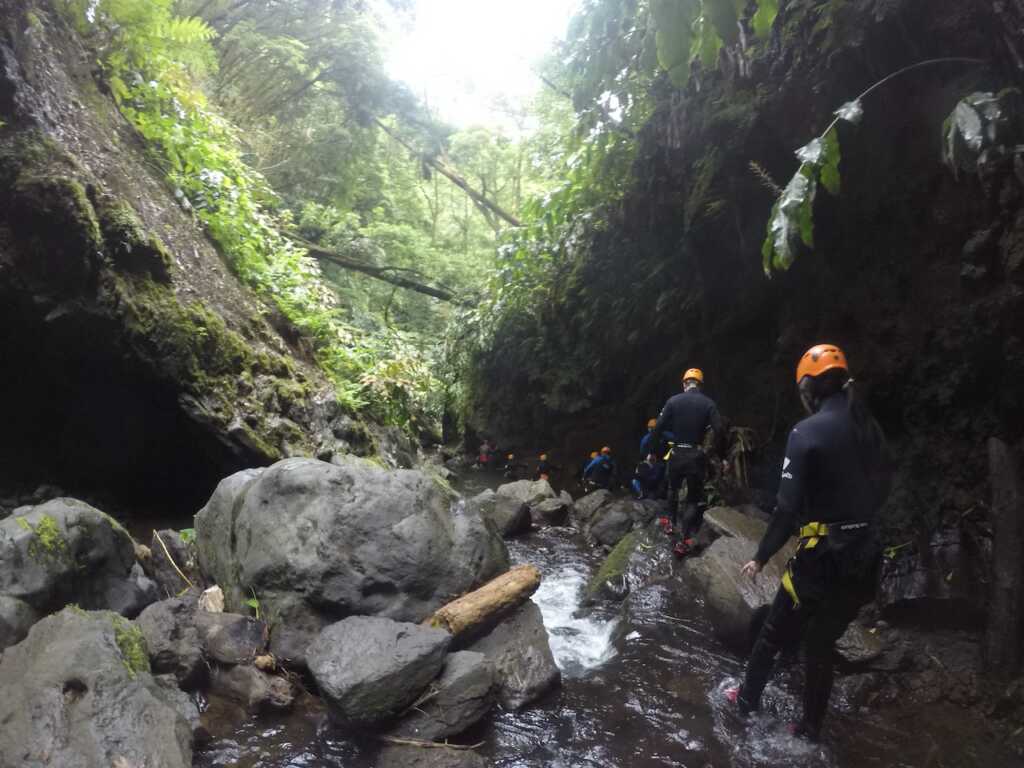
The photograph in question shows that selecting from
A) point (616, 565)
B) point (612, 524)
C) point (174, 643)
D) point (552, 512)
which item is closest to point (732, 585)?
point (616, 565)

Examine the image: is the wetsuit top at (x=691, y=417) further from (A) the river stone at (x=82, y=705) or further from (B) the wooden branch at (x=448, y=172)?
(B) the wooden branch at (x=448, y=172)

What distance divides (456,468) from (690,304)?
9.25 metres

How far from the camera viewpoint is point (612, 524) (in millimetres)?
8578

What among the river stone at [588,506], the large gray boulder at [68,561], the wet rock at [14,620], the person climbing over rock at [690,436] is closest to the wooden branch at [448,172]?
the river stone at [588,506]

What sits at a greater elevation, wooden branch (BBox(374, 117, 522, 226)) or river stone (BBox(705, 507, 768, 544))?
wooden branch (BBox(374, 117, 522, 226))

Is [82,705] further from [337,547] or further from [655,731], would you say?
[655,731]

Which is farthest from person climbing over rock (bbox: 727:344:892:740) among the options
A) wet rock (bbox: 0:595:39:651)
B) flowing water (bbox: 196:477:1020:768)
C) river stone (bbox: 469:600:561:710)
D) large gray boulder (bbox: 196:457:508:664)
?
wet rock (bbox: 0:595:39:651)

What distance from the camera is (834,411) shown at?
11.4ft

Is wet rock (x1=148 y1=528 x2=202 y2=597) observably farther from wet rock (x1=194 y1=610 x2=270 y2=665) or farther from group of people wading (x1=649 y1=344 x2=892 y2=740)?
group of people wading (x1=649 y1=344 x2=892 y2=740)

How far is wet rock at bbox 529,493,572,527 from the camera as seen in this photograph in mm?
9719

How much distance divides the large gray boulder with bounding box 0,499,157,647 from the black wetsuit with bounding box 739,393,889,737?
4.11m

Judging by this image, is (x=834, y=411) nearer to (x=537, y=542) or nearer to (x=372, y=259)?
(x=537, y=542)

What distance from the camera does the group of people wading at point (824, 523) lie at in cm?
340

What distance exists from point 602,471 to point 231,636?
7.86m
